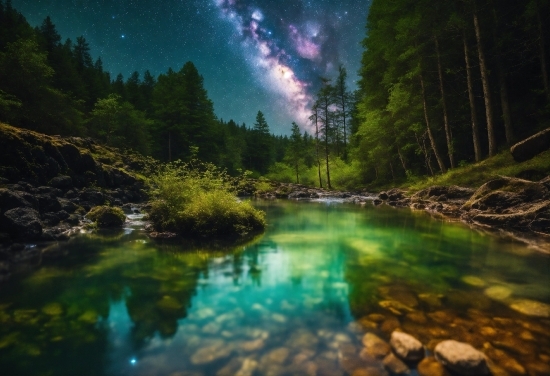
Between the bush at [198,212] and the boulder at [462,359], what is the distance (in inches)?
314

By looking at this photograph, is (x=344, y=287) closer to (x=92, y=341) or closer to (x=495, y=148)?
(x=92, y=341)

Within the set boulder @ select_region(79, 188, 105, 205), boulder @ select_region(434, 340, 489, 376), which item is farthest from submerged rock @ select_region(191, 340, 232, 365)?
boulder @ select_region(79, 188, 105, 205)

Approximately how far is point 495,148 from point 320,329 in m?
19.3

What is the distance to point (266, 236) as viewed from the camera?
34.3 feet

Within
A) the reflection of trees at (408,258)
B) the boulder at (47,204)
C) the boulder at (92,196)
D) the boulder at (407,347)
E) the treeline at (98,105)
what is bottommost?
the boulder at (407,347)

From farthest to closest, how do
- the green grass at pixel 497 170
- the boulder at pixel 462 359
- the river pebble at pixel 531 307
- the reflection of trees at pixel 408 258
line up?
the green grass at pixel 497 170
the reflection of trees at pixel 408 258
the river pebble at pixel 531 307
the boulder at pixel 462 359

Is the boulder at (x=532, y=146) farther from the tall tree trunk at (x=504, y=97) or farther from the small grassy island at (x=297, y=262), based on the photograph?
the tall tree trunk at (x=504, y=97)

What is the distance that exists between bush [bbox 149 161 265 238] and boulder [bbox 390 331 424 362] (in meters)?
7.52

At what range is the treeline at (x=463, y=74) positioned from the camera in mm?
17750

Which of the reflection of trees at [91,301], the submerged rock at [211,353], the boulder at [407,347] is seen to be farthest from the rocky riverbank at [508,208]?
the reflection of trees at [91,301]

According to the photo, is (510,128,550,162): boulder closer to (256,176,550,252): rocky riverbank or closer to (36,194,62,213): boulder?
(256,176,550,252): rocky riverbank

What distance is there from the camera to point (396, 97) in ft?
75.3

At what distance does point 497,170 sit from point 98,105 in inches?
1578

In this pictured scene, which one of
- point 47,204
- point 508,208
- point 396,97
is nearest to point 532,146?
point 508,208
